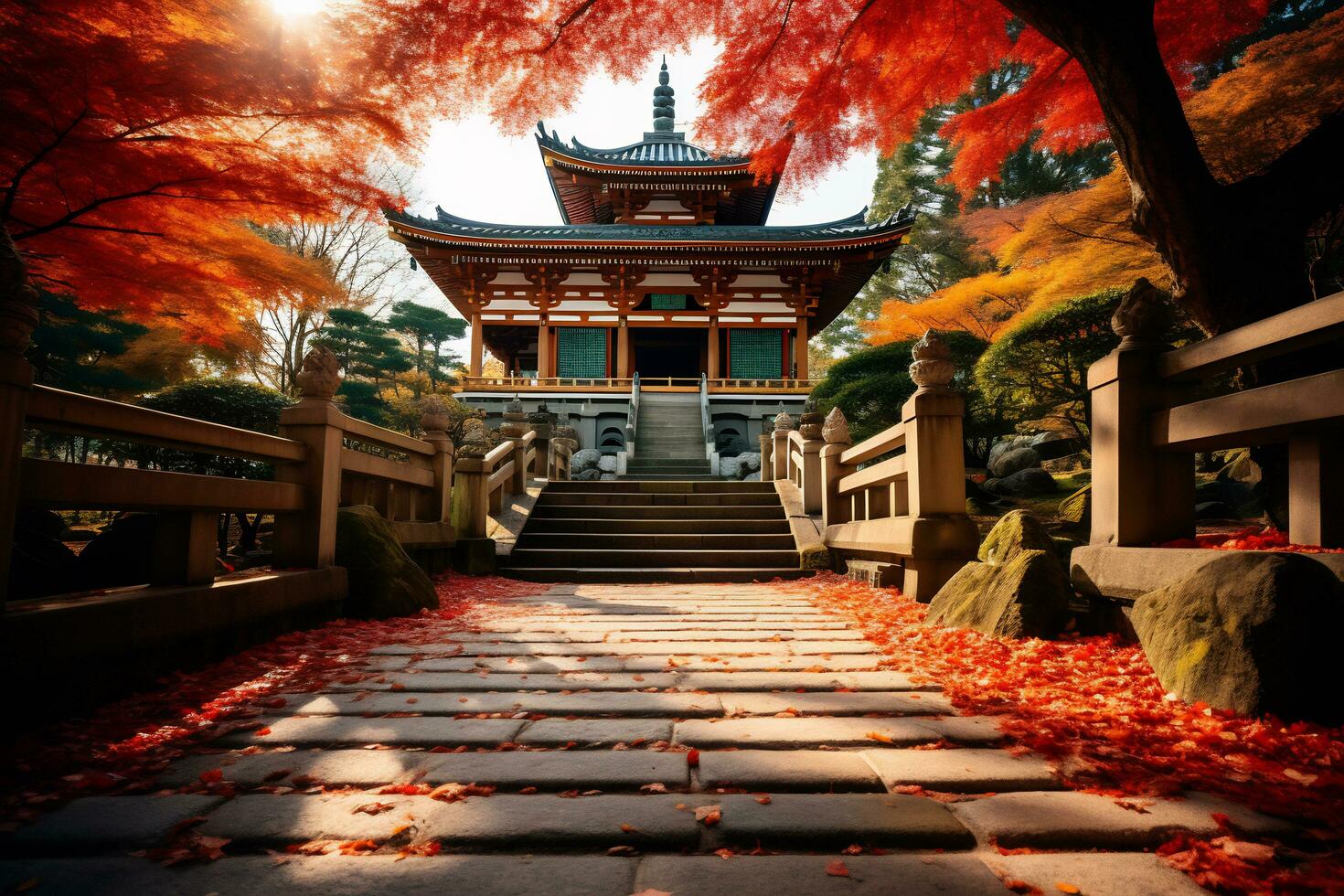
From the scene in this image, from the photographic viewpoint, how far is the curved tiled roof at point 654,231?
18.9 metres

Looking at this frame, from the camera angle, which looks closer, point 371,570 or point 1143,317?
point 1143,317

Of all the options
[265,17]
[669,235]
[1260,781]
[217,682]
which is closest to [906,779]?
[1260,781]

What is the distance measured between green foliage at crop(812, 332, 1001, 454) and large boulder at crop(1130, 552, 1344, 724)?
9592mm

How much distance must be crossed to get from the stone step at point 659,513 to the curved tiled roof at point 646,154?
38.8 feet

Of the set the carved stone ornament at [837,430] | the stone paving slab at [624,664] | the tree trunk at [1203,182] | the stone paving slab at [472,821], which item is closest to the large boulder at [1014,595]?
the stone paving slab at [624,664]

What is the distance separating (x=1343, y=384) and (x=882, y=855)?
2.58 m

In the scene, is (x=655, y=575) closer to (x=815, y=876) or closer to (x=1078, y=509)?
(x=1078, y=509)

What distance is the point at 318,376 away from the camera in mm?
4473

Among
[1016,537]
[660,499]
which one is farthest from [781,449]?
[1016,537]

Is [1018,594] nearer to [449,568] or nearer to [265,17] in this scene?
[449,568]

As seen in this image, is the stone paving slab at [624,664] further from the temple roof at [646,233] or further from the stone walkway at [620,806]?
the temple roof at [646,233]

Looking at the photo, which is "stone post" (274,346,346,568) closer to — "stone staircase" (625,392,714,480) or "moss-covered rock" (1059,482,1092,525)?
"moss-covered rock" (1059,482,1092,525)

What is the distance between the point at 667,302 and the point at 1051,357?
12821mm

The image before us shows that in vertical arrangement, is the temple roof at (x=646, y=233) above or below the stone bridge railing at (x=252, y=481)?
above
